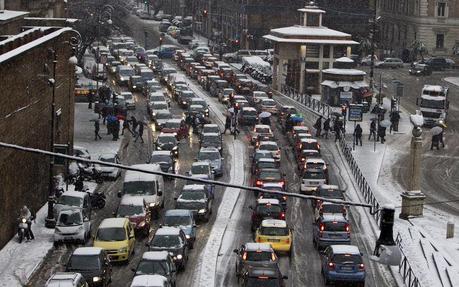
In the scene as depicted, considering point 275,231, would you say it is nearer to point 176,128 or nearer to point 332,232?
point 332,232

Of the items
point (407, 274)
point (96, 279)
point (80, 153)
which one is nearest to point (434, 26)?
point (80, 153)

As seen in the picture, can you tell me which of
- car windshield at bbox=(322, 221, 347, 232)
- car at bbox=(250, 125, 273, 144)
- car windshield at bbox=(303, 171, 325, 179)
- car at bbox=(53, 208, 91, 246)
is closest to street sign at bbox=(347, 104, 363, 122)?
car at bbox=(250, 125, 273, 144)

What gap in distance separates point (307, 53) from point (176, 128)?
24.5 metres

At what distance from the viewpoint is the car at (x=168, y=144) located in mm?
60094

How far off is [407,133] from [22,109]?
117 ft

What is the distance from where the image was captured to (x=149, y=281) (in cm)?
2967

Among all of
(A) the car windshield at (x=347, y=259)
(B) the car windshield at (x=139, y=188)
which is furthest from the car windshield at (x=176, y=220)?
(A) the car windshield at (x=347, y=259)

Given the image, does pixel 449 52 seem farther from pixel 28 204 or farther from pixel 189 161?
pixel 28 204

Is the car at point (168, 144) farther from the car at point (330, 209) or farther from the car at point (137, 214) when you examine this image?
the car at point (330, 209)

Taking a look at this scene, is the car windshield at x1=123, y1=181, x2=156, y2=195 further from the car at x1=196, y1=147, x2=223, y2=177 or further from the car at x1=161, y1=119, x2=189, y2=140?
the car at x1=161, y1=119, x2=189, y2=140

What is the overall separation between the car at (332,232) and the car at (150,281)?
1048 cm

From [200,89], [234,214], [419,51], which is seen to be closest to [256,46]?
[419,51]

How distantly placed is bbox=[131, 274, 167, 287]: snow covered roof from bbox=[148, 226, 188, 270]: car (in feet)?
17.5

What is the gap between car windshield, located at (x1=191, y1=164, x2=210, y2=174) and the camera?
51.0 m
